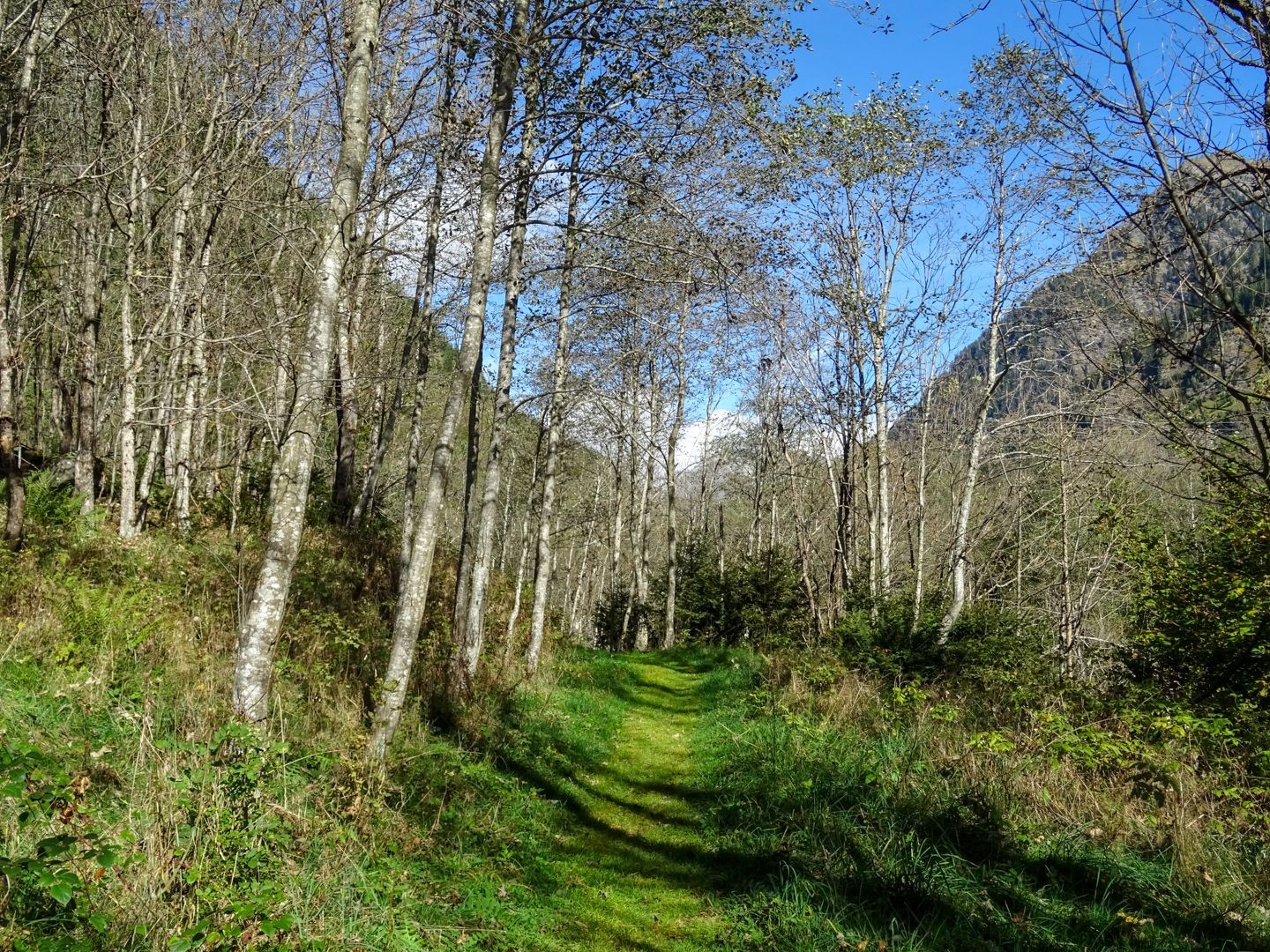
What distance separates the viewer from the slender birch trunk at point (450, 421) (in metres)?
6.05

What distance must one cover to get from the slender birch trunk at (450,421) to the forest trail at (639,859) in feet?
6.04

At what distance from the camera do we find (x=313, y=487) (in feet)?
51.2

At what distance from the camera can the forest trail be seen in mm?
4699

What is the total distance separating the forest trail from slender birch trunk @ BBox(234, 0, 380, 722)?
254 centimetres

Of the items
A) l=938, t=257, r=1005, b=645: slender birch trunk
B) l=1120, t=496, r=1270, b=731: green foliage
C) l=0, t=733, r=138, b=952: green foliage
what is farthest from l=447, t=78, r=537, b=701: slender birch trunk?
l=938, t=257, r=1005, b=645: slender birch trunk

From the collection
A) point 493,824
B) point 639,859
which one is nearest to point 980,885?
point 639,859

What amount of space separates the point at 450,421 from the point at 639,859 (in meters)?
4.08

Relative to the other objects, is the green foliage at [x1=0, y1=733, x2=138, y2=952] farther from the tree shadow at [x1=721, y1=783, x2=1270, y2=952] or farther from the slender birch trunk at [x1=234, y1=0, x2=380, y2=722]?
the tree shadow at [x1=721, y1=783, x2=1270, y2=952]

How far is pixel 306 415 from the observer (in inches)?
207

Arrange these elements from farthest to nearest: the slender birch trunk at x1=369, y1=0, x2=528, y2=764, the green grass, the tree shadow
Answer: the slender birch trunk at x1=369, y1=0, x2=528, y2=764
the tree shadow
the green grass

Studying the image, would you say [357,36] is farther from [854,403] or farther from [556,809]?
[854,403]

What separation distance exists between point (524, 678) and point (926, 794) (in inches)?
225

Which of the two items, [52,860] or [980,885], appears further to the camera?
[980,885]

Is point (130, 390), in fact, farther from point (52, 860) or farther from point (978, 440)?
point (978, 440)
